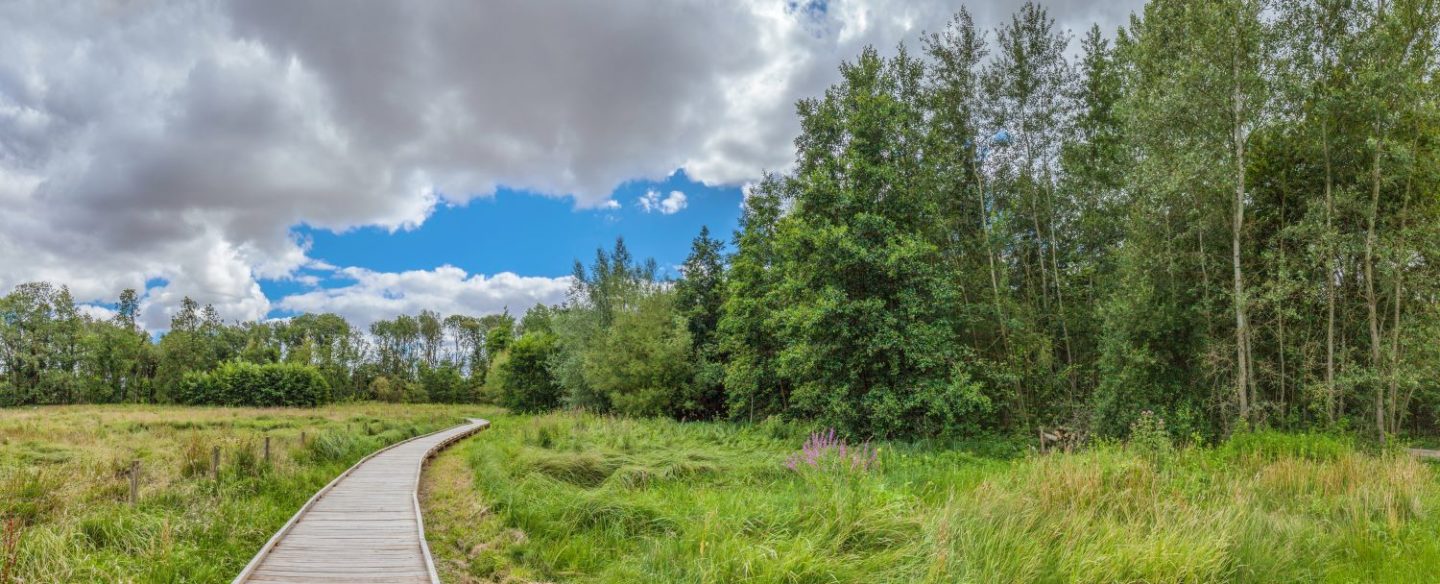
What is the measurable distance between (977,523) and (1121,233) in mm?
15524

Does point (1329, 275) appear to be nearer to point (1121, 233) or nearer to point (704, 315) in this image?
point (1121, 233)

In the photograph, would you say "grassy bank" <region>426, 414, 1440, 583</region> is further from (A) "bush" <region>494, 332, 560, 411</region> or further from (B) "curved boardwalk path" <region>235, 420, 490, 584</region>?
(A) "bush" <region>494, 332, 560, 411</region>

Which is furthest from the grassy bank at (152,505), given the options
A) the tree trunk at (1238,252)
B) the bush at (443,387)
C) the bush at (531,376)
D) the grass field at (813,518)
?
the bush at (443,387)

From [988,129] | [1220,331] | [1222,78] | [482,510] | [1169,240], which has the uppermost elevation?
[988,129]

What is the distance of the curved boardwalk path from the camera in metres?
6.13

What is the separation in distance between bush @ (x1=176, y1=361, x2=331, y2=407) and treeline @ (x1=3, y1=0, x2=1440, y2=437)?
148ft

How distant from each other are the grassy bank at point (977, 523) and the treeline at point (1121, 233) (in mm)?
4061

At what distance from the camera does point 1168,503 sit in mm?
6293

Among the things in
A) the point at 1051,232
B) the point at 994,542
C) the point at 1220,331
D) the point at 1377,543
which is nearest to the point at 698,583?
the point at 994,542

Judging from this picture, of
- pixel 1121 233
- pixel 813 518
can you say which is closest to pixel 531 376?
pixel 1121 233

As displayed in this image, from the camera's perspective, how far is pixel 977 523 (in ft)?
18.7

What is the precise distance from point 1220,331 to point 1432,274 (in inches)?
140

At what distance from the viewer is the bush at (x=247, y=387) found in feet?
158

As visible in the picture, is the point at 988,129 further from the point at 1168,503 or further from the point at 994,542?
the point at 994,542
